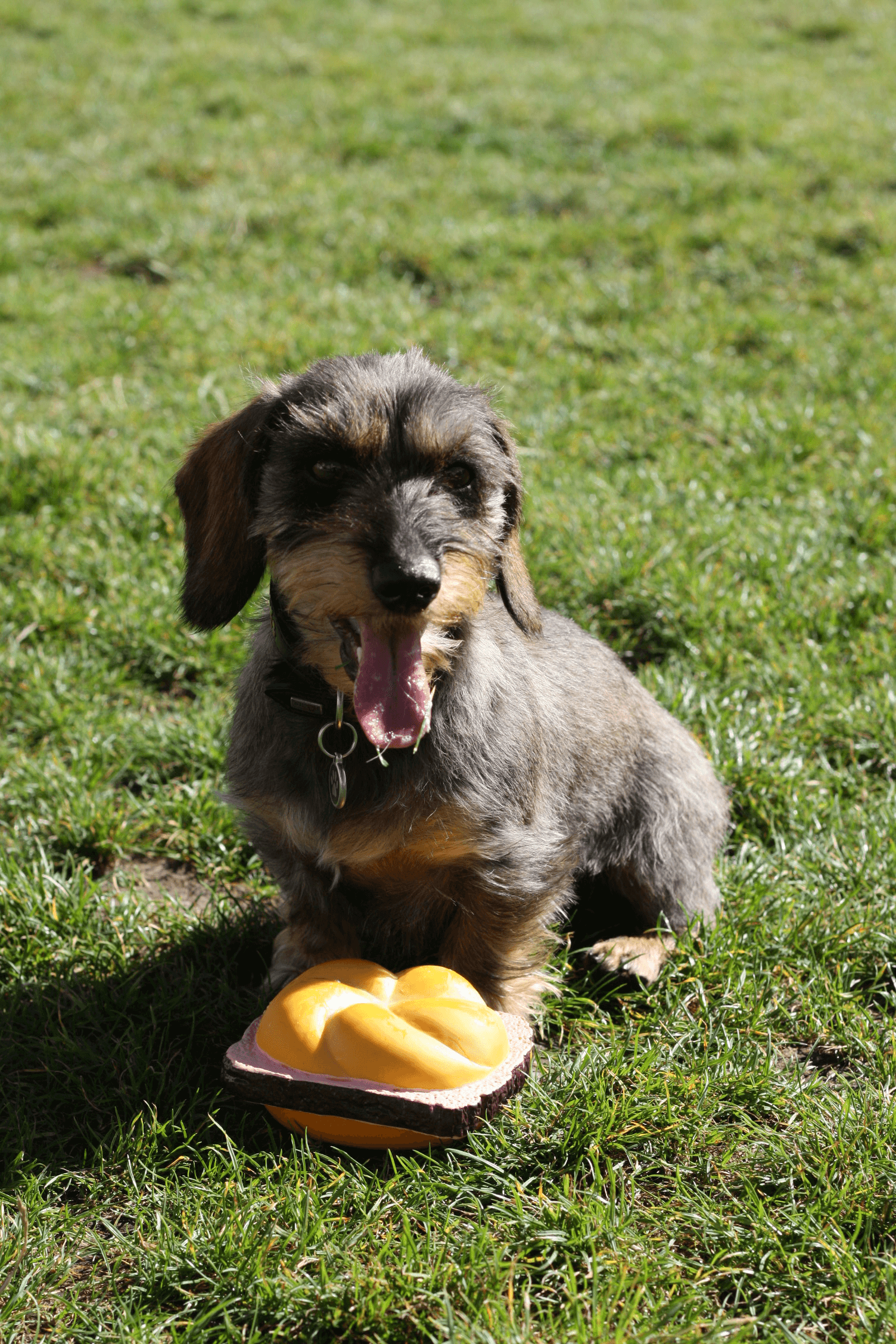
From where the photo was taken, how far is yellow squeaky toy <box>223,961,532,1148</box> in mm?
2393

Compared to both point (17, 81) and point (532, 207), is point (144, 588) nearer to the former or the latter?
point (532, 207)

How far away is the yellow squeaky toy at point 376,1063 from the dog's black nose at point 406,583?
95cm

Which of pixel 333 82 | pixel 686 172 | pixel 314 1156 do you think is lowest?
pixel 314 1156

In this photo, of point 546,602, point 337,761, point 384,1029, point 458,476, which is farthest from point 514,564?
point 546,602

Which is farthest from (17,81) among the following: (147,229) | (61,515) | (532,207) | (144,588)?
(144,588)

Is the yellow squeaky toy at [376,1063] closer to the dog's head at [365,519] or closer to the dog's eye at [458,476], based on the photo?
the dog's head at [365,519]

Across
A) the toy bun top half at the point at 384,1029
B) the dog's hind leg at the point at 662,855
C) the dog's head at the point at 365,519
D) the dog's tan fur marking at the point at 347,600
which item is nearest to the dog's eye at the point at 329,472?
the dog's head at the point at 365,519

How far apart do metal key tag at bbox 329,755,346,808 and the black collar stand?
0.44 ft

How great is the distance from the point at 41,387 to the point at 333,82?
20.9 ft

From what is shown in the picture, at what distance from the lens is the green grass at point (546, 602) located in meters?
2.37

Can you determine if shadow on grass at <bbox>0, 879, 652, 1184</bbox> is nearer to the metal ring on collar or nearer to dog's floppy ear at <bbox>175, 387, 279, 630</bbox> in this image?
the metal ring on collar

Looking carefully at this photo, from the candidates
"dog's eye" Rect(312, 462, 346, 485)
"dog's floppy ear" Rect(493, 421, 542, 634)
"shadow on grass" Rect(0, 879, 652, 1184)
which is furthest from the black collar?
"shadow on grass" Rect(0, 879, 652, 1184)

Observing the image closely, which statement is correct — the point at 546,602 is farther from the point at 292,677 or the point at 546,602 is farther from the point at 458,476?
the point at 292,677

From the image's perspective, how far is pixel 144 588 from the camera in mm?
4758
